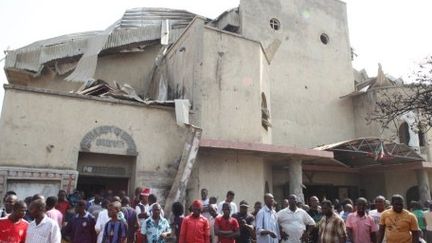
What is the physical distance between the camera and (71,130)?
36.1 feet

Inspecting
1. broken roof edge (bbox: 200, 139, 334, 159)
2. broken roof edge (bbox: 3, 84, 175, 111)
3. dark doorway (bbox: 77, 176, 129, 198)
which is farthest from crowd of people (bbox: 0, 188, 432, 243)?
dark doorway (bbox: 77, 176, 129, 198)

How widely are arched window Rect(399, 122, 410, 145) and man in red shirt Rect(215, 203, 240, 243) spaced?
15619 mm

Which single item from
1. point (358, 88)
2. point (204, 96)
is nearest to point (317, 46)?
point (358, 88)

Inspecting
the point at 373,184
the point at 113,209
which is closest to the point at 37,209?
the point at 113,209

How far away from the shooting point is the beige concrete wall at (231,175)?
1234cm

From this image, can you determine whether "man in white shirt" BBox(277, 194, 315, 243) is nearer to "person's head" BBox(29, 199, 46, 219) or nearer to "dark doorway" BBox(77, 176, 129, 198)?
"person's head" BBox(29, 199, 46, 219)

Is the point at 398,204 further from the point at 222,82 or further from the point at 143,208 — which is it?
the point at 222,82

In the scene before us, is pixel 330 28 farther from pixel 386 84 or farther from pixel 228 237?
pixel 228 237

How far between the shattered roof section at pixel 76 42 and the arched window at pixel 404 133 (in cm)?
1241

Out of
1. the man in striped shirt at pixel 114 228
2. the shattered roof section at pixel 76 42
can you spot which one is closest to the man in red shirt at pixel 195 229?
the man in striped shirt at pixel 114 228

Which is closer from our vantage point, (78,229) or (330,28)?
(78,229)

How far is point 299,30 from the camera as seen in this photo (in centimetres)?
2041

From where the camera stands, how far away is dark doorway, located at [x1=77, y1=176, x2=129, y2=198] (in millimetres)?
12499

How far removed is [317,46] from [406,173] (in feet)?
26.0
